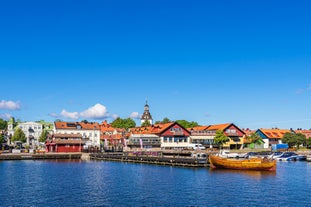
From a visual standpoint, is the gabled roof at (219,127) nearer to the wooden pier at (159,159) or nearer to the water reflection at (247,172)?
the wooden pier at (159,159)

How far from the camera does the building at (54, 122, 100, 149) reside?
138 meters

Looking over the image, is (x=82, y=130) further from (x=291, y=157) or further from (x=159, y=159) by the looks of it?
(x=291, y=157)

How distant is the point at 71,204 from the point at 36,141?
13511 centimetres

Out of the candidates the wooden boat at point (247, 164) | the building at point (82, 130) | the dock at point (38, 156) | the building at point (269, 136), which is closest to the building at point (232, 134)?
the building at point (269, 136)

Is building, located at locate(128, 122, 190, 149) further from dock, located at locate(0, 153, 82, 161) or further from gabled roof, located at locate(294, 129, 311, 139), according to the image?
gabled roof, located at locate(294, 129, 311, 139)

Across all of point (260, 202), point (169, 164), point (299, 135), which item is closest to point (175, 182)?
point (260, 202)

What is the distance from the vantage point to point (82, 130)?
142 m

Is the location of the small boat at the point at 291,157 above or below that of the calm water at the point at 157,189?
above

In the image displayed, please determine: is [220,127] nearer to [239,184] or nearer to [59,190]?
[239,184]

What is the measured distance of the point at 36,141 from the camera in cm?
16662

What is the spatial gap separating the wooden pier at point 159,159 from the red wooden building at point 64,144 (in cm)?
1291

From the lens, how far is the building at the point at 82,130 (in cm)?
13770

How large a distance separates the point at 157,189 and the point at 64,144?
78.6m

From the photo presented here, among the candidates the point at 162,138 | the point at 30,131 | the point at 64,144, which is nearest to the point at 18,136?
the point at 30,131
